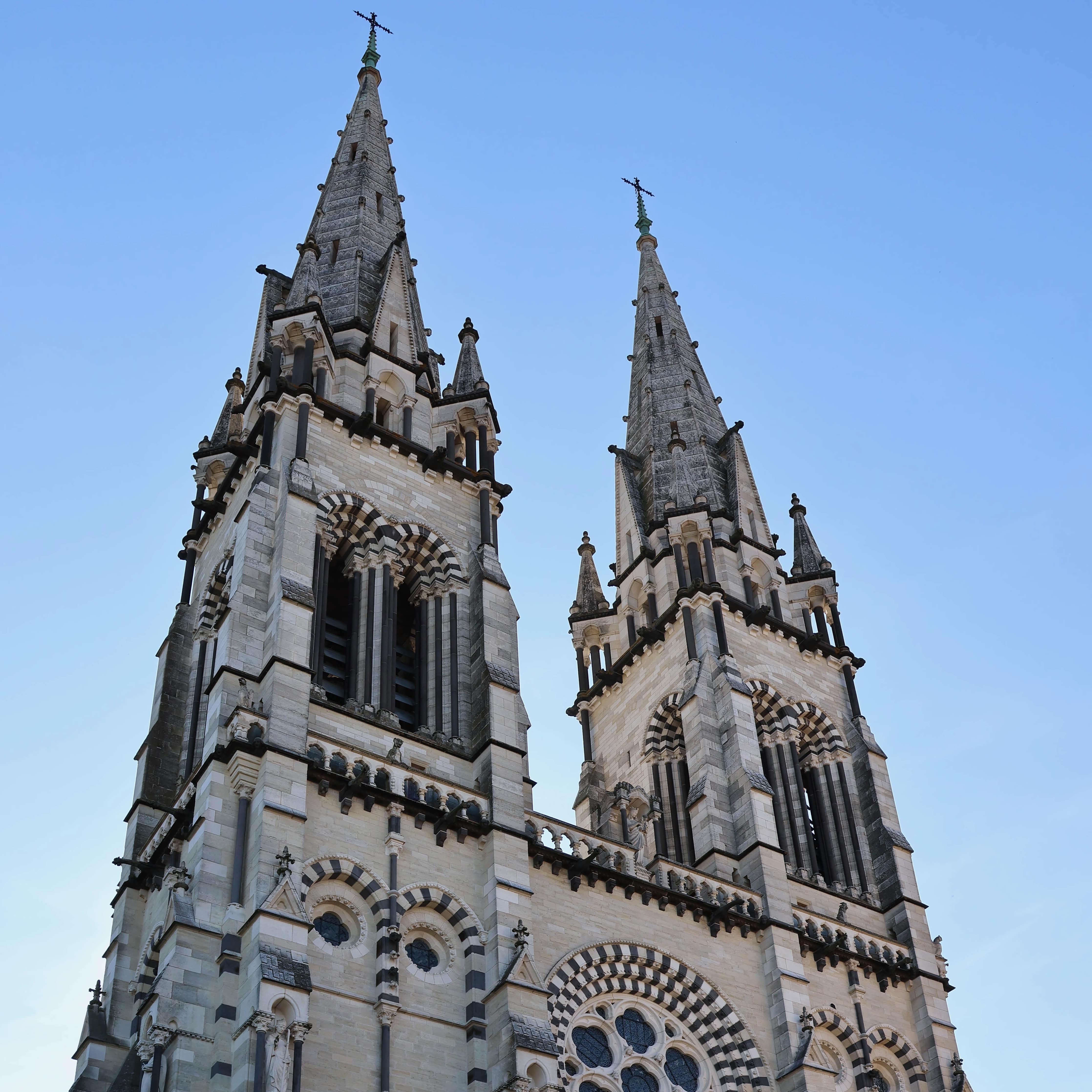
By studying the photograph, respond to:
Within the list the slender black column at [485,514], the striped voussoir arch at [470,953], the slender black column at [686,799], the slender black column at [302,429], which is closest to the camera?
the striped voussoir arch at [470,953]

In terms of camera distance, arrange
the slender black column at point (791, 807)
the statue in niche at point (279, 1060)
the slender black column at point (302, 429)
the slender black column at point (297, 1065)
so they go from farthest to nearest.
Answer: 1. the slender black column at point (791, 807)
2. the slender black column at point (302, 429)
3. the slender black column at point (297, 1065)
4. the statue in niche at point (279, 1060)

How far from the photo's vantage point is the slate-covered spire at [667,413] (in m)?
42.0

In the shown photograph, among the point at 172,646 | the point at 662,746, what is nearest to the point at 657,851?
the point at 662,746

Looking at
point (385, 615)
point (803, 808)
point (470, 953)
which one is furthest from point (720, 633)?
point (470, 953)

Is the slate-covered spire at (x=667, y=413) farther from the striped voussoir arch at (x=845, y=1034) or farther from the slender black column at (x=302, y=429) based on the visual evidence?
the striped voussoir arch at (x=845, y=1034)

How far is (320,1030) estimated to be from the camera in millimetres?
22672

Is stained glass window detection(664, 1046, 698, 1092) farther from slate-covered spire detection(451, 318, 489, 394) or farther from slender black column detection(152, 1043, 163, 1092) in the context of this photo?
slate-covered spire detection(451, 318, 489, 394)

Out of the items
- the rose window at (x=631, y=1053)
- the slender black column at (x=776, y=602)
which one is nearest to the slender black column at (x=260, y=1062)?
the rose window at (x=631, y=1053)

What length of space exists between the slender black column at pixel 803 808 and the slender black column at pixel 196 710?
14.2m

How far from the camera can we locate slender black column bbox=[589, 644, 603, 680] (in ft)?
134

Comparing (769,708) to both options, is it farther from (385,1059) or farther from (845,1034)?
(385,1059)

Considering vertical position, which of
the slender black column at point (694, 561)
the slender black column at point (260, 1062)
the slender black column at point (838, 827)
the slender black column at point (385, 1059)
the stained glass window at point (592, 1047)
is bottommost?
the slender black column at point (260, 1062)

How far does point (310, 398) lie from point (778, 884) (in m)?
14.4

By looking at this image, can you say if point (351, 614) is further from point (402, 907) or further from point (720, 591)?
point (720, 591)
